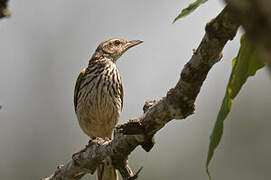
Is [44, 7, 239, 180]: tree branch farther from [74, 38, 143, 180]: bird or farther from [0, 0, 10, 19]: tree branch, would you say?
[74, 38, 143, 180]: bird

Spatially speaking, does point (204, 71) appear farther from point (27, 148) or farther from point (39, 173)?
point (27, 148)

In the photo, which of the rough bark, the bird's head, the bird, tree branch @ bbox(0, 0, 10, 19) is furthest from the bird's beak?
the rough bark

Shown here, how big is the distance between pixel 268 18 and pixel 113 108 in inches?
247

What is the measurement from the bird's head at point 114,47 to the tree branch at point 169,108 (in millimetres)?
3500

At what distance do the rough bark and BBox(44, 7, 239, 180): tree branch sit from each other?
179 centimetres

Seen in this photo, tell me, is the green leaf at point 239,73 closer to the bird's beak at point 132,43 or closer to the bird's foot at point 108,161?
the bird's foot at point 108,161

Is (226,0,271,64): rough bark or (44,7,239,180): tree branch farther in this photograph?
(44,7,239,180): tree branch

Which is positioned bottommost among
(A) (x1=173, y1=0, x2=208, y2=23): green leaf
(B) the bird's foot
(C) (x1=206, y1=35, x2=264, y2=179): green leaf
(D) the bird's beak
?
(C) (x1=206, y1=35, x2=264, y2=179): green leaf

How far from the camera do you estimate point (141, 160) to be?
11.1m

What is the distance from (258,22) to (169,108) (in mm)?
2627

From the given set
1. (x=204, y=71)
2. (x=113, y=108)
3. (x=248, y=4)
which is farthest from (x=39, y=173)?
(x=248, y=4)

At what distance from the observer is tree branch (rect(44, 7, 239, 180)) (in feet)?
8.79

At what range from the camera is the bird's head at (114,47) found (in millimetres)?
7801

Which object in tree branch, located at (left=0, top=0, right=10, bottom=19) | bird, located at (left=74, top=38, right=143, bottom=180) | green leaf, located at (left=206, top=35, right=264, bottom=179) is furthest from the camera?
bird, located at (left=74, top=38, right=143, bottom=180)
